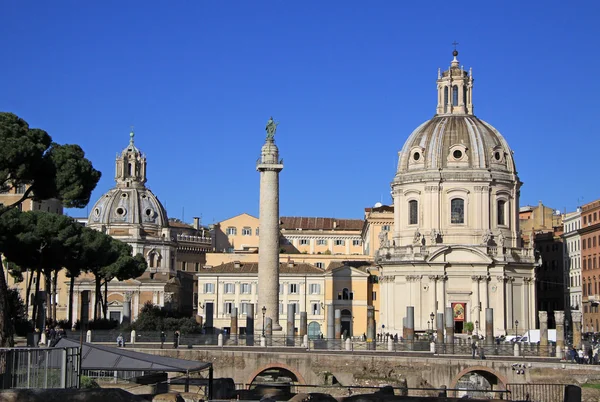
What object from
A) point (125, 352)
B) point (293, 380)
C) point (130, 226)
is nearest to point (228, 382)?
point (125, 352)

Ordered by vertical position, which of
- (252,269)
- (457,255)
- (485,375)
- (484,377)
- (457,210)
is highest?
(457,210)

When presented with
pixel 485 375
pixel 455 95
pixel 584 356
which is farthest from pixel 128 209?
pixel 584 356

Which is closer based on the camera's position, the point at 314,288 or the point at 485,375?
the point at 485,375

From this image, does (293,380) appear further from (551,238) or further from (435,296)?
(551,238)

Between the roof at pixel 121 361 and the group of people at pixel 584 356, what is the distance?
102 feet

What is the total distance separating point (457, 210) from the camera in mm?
96250

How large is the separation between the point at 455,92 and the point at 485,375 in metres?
47.2

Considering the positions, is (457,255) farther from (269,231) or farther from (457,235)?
(269,231)

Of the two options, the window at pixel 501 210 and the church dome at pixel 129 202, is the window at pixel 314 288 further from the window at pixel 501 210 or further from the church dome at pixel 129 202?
the church dome at pixel 129 202

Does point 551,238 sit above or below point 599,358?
above

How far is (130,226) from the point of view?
5468 inches

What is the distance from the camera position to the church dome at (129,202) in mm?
141000

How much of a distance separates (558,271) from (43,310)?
66.2 meters

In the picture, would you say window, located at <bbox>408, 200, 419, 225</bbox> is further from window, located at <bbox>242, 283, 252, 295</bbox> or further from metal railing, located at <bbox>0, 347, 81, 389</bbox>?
metal railing, located at <bbox>0, 347, 81, 389</bbox>
